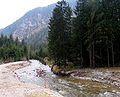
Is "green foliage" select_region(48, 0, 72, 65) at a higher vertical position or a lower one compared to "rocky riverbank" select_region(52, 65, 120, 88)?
higher

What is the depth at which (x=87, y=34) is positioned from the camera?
47.0m

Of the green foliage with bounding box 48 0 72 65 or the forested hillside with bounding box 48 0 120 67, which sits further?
the green foliage with bounding box 48 0 72 65

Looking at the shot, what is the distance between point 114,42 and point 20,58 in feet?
344

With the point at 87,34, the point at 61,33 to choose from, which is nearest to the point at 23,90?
the point at 87,34

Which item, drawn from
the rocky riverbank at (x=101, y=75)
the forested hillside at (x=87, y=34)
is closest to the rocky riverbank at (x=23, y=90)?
the rocky riverbank at (x=101, y=75)

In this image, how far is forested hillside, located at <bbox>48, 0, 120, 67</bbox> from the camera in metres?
45.9

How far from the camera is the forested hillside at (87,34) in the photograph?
45.9 m

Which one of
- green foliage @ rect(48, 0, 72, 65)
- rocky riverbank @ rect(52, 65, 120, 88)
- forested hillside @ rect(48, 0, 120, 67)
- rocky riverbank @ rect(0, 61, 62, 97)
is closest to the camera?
rocky riverbank @ rect(0, 61, 62, 97)

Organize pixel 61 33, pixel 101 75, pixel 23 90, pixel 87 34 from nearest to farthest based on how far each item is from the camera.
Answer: pixel 23 90, pixel 101 75, pixel 87 34, pixel 61 33

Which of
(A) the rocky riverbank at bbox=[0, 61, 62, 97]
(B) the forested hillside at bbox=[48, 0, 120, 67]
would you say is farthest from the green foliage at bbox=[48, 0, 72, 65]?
(A) the rocky riverbank at bbox=[0, 61, 62, 97]

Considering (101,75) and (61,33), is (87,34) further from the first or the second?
(101,75)

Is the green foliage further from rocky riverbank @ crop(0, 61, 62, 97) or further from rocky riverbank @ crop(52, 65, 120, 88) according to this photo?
rocky riverbank @ crop(0, 61, 62, 97)

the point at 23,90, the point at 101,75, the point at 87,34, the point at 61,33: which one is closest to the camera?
the point at 23,90

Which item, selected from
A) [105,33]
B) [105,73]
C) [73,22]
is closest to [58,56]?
[73,22]
